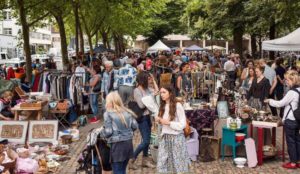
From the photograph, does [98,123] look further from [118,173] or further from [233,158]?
[118,173]

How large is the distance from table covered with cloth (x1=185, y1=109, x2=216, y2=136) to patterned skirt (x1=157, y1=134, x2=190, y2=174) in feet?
8.94

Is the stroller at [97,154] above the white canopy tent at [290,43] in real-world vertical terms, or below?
below

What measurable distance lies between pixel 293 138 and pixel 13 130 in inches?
253

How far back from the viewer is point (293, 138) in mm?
9133

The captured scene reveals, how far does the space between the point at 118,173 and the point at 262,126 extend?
3.53 metres

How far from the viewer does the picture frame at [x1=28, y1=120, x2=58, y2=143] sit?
11.5 meters

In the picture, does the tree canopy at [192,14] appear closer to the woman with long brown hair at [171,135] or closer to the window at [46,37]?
the woman with long brown hair at [171,135]

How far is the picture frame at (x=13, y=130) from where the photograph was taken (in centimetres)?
1147

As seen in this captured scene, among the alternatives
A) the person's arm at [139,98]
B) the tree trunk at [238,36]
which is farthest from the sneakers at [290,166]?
the tree trunk at [238,36]

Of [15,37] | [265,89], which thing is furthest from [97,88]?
[15,37]

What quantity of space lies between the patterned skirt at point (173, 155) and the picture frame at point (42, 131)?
4698 millimetres

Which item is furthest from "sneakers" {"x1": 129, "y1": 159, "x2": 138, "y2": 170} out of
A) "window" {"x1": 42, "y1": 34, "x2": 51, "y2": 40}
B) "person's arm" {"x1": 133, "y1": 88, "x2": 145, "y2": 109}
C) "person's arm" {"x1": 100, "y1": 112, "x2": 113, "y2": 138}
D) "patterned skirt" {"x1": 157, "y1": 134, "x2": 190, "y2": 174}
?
"window" {"x1": 42, "y1": 34, "x2": 51, "y2": 40}

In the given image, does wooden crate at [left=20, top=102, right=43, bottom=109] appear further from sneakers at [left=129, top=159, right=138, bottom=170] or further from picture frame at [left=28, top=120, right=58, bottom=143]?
sneakers at [left=129, top=159, right=138, bottom=170]

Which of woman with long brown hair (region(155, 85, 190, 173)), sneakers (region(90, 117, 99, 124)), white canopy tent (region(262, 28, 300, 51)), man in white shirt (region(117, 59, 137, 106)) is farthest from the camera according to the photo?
white canopy tent (region(262, 28, 300, 51))
